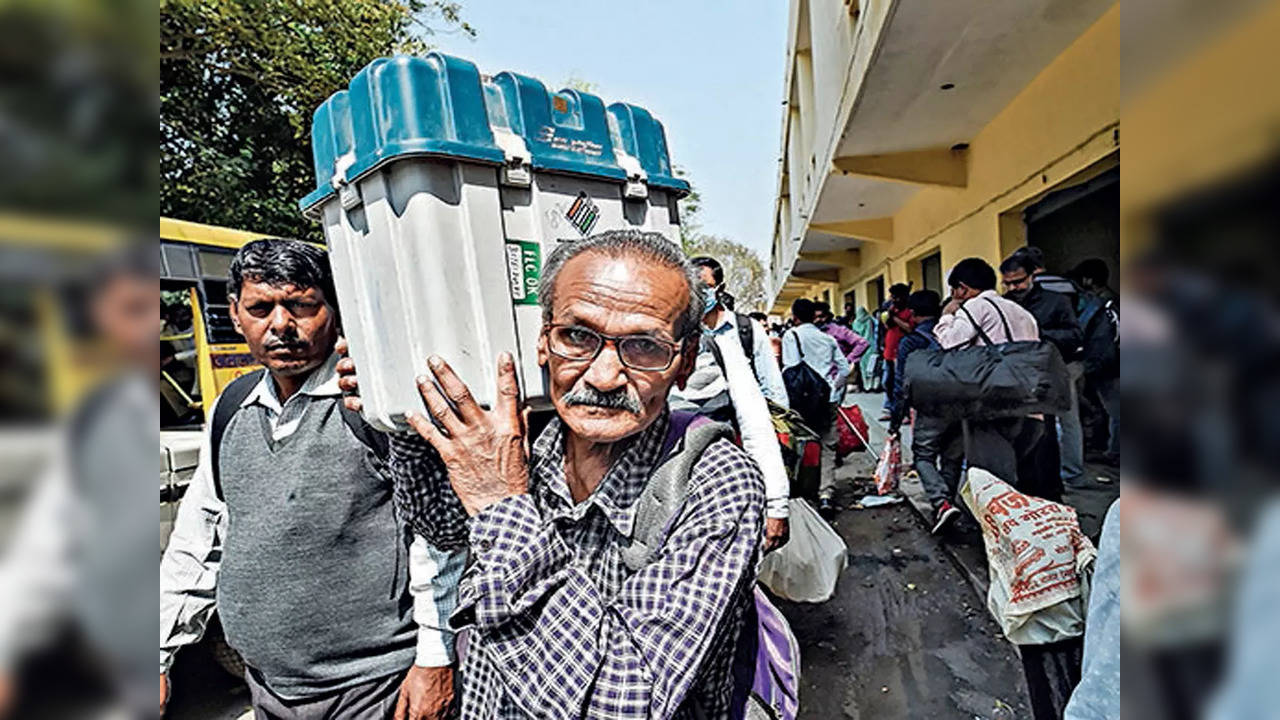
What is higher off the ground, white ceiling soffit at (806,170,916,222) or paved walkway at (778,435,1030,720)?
white ceiling soffit at (806,170,916,222)

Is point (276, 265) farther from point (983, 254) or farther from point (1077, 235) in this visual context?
point (1077, 235)

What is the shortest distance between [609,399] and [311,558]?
913 millimetres

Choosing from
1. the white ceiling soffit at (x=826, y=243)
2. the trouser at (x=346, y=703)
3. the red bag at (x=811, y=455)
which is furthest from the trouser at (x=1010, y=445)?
the white ceiling soffit at (x=826, y=243)

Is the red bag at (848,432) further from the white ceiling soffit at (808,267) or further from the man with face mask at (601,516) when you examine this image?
the white ceiling soffit at (808,267)

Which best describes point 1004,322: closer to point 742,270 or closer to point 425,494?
point 425,494

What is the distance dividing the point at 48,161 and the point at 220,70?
900cm

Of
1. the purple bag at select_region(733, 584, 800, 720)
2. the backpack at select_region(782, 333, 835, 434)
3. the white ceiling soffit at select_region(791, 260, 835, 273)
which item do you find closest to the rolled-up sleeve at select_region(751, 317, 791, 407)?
the backpack at select_region(782, 333, 835, 434)

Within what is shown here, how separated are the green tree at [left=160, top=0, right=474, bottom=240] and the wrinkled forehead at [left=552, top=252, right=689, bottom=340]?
7.47 metres

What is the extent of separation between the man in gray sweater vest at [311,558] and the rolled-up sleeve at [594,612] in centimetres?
61

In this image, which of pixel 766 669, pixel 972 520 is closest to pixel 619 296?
pixel 766 669

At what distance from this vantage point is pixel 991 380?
3363 mm

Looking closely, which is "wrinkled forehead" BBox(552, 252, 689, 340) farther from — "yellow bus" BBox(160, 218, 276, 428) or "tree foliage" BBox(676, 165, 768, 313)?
"tree foliage" BBox(676, 165, 768, 313)

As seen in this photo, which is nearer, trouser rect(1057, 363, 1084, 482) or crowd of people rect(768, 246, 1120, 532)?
crowd of people rect(768, 246, 1120, 532)

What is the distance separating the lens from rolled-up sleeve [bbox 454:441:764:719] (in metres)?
0.99
